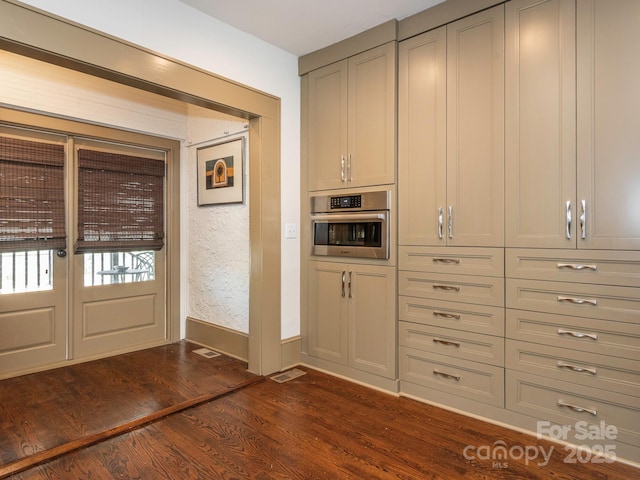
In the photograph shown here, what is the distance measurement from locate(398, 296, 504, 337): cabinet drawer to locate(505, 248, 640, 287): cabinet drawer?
0.97 feet

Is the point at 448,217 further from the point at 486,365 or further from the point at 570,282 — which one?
the point at 486,365

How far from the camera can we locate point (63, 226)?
10.9 ft

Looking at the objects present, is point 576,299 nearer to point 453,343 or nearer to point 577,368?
point 577,368

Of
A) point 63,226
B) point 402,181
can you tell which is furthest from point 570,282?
point 63,226

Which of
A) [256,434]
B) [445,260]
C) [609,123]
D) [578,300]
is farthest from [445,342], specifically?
[609,123]

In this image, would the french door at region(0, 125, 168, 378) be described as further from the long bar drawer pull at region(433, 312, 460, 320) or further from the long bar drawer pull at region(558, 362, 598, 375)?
the long bar drawer pull at region(558, 362, 598, 375)

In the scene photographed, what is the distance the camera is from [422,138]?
8.80 ft

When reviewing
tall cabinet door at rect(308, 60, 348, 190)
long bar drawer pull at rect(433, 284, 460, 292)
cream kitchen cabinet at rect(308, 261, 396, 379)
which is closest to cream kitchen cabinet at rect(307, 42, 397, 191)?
tall cabinet door at rect(308, 60, 348, 190)

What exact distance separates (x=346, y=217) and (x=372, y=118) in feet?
2.59

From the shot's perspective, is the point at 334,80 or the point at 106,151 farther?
the point at 106,151

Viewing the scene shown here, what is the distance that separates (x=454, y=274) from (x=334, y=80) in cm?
185

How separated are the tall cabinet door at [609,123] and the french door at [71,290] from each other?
12.1 ft

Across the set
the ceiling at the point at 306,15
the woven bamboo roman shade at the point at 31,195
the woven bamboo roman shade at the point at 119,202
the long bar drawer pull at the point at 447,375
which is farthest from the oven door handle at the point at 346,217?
the woven bamboo roman shade at the point at 31,195

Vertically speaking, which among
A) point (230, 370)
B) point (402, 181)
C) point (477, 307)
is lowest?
point (230, 370)
